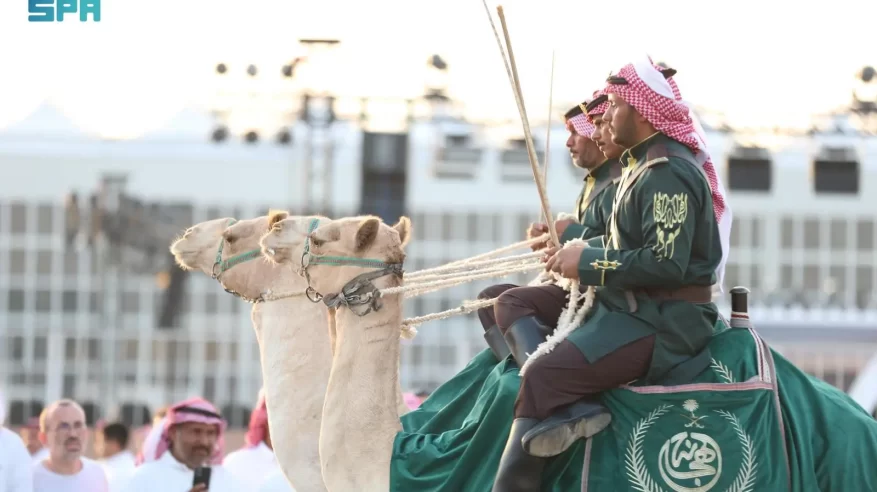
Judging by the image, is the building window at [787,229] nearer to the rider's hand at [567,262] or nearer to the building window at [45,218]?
the building window at [45,218]

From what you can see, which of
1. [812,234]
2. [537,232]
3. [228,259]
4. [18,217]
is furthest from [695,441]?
[18,217]

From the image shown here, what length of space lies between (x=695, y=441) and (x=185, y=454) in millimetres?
6191

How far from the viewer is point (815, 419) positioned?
6691 millimetres

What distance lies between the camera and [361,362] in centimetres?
702

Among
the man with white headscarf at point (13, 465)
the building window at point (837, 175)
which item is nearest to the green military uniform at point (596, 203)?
the man with white headscarf at point (13, 465)

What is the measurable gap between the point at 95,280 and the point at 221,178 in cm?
665

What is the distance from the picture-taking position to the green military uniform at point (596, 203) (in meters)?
7.91

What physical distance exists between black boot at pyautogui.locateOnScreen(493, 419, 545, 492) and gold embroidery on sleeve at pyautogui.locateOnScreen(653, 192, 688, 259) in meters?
0.80

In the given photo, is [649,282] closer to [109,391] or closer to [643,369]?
[643,369]

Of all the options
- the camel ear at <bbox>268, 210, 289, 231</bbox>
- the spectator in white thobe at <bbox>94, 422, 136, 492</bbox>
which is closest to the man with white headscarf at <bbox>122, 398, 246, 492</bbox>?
the spectator in white thobe at <bbox>94, 422, 136, 492</bbox>

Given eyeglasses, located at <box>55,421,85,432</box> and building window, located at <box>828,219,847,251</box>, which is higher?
building window, located at <box>828,219,847,251</box>

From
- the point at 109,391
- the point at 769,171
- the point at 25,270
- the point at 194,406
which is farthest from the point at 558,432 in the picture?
the point at 25,270

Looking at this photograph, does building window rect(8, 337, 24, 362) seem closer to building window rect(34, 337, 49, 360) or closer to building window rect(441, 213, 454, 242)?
building window rect(34, 337, 49, 360)

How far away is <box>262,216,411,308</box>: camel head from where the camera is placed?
23.2ft
